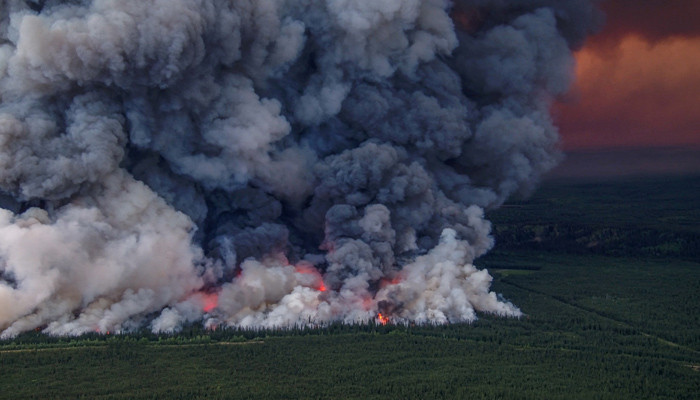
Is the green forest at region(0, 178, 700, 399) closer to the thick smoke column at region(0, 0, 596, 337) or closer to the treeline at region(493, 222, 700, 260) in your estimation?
the thick smoke column at region(0, 0, 596, 337)

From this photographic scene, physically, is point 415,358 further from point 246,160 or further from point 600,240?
point 600,240

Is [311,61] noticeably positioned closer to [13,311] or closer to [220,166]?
[220,166]

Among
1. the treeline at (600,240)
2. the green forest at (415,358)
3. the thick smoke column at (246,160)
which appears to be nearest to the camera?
the green forest at (415,358)

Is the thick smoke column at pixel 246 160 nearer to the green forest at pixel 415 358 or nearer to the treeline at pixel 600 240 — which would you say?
the green forest at pixel 415 358

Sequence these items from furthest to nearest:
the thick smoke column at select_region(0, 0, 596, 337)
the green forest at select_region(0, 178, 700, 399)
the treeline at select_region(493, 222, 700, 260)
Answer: the treeline at select_region(493, 222, 700, 260) → the thick smoke column at select_region(0, 0, 596, 337) → the green forest at select_region(0, 178, 700, 399)

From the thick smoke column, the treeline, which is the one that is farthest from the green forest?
the treeline

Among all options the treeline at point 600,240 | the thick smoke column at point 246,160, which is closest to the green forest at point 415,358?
the thick smoke column at point 246,160
